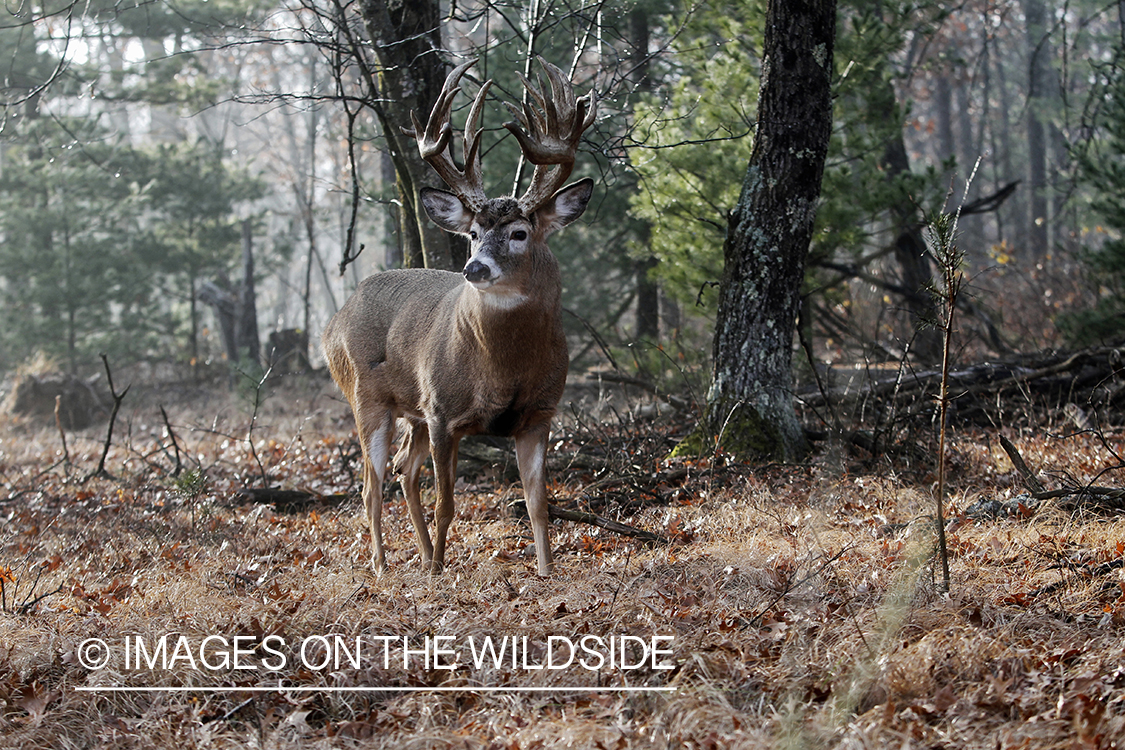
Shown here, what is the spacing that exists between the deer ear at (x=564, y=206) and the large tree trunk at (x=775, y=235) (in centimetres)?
208

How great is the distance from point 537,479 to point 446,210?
1.63 metres

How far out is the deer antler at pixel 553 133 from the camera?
5.14 metres

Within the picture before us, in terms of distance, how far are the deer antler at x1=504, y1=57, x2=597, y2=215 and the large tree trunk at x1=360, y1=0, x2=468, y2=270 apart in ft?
8.50

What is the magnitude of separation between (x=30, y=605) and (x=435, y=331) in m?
2.51

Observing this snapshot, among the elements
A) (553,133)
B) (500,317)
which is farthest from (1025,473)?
(553,133)

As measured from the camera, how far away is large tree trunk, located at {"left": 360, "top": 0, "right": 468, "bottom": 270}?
771 centimetres

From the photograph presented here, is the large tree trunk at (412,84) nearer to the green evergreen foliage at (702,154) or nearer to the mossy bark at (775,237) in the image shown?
the green evergreen foliage at (702,154)

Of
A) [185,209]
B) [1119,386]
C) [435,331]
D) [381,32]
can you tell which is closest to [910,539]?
[435,331]

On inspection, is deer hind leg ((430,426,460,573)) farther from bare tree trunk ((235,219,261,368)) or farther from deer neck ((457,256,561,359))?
bare tree trunk ((235,219,261,368))

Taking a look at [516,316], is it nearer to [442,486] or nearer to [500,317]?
[500,317]

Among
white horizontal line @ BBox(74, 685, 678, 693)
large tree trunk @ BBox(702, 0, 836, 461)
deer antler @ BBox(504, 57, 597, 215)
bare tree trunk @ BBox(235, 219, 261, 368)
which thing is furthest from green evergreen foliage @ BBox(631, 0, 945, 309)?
bare tree trunk @ BBox(235, 219, 261, 368)

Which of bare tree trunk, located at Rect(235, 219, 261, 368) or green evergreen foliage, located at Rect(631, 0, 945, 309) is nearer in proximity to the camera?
green evergreen foliage, located at Rect(631, 0, 945, 309)

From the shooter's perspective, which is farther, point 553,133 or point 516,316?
point 553,133

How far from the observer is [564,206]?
5324 mm
